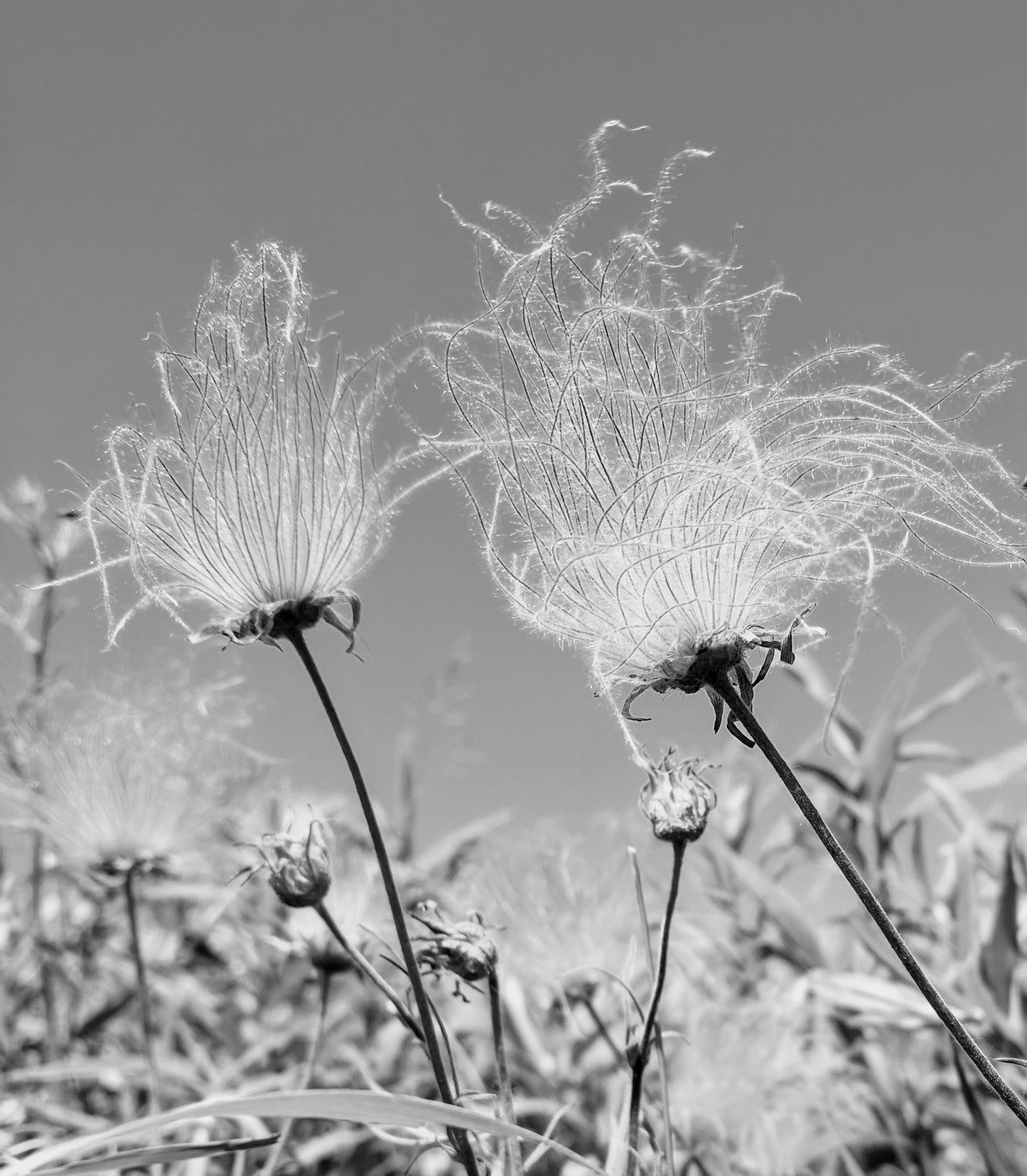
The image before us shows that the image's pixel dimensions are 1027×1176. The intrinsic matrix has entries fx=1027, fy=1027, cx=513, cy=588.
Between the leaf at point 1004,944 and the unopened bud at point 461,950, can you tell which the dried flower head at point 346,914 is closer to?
the unopened bud at point 461,950

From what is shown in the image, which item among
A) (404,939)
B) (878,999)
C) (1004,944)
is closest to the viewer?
(404,939)

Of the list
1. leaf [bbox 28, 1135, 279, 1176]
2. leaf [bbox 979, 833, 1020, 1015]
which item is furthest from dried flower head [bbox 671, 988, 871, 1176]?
leaf [bbox 28, 1135, 279, 1176]

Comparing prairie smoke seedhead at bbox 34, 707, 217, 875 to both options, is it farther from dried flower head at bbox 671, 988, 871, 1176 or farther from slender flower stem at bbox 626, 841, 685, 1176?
slender flower stem at bbox 626, 841, 685, 1176

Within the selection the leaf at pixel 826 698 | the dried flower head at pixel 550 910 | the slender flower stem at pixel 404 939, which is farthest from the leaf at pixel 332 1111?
the leaf at pixel 826 698

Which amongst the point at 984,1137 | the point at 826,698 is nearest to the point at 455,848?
the point at 826,698

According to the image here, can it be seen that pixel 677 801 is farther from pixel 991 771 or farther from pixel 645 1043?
pixel 991 771

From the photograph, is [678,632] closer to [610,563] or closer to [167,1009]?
[610,563]
